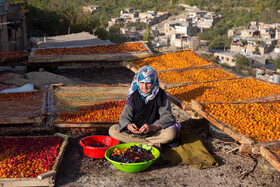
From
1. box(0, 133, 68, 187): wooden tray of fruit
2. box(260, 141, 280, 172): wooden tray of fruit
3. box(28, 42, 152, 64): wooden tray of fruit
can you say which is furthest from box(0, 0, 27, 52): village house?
box(260, 141, 280, 172): wooden tray of fruit

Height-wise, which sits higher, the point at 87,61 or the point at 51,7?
the point at 51,7

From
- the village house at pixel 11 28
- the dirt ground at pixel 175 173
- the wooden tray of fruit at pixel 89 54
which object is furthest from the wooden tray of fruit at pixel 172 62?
the village house at pixel 11 28

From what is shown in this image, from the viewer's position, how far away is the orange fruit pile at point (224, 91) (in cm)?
479

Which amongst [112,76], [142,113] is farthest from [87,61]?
A: [142,113]

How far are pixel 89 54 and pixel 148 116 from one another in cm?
456

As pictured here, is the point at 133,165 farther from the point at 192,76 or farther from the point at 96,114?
the point at 192,76

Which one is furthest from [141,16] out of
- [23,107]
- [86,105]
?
[23,107]

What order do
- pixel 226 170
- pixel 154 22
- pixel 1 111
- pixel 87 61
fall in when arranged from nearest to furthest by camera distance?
pixel 226 170 < pixel 1 111 < pixel 87 61 < pixel 154 22

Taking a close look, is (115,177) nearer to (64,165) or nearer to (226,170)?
(64,165)

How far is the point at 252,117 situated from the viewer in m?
4.02

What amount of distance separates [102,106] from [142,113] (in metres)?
1.33

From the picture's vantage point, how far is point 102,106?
4922mm

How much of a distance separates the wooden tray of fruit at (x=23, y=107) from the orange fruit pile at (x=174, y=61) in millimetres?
2592

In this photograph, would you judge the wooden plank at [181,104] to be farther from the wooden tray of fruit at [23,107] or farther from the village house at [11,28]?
the village house at [11,28]
